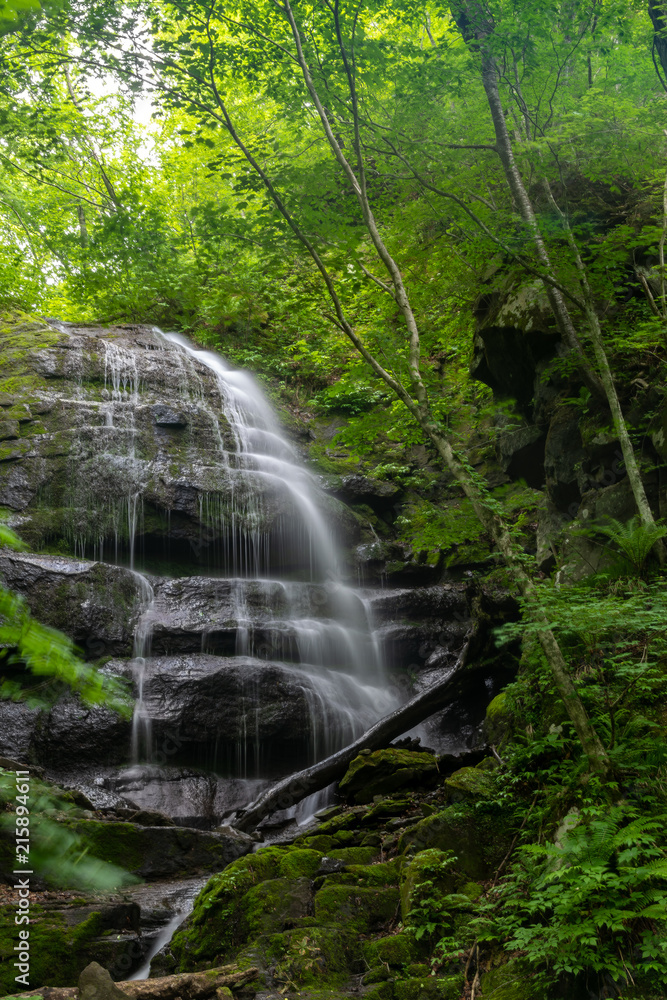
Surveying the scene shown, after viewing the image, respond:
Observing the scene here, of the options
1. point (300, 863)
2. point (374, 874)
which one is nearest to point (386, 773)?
point (300, 863)

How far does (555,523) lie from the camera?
9062 mm

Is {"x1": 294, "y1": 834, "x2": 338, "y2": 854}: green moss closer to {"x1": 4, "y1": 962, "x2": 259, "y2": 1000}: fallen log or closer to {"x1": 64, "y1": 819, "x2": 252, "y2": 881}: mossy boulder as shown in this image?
{"x1": 64, "y1": 819, "x2": 252, "y2": 881}: mossy boulder

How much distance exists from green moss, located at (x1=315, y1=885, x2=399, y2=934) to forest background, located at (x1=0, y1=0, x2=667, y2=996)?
469mm

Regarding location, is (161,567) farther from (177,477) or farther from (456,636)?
(456,636)

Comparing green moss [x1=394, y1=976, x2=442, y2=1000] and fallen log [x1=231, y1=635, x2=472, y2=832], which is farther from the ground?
green moss [x1=394, y1=976, x2=442, y2=1000]

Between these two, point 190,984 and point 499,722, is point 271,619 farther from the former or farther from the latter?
point 190,984

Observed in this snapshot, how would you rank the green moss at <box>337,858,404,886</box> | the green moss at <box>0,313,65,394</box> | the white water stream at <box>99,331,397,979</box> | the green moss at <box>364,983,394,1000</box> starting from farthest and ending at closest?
1. the green moss at <box>0,313,65,394</box>
2. the white water stream at <box>99,331,397,979</box>
3. the green moss at <box>337,858,404,886</box>
4. the green moss at <box>364,983,394,1000</box>

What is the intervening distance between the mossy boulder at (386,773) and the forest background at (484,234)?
1.70 meters

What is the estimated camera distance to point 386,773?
687 centimetres

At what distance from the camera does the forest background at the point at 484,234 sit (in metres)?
3.60

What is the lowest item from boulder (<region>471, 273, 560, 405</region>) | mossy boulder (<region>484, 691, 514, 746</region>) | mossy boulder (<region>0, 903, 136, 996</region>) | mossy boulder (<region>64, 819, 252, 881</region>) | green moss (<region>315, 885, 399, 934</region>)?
mossy boulder (<region>64, 819, 252, 881</region>)

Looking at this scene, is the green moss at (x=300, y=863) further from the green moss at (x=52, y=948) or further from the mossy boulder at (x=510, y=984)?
the mossy boulder at (x=510, y=984)

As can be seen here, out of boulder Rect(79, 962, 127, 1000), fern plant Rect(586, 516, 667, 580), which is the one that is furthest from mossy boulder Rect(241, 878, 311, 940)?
fern plant Rect(586, 516, 667, 580)

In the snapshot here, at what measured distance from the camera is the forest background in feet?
11.8
